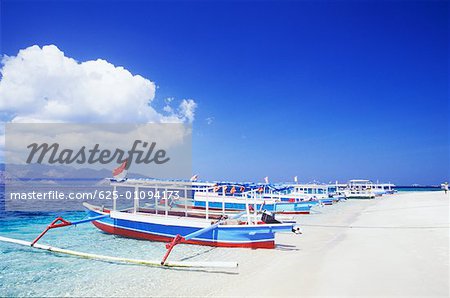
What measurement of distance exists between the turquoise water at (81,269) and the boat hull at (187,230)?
430mm

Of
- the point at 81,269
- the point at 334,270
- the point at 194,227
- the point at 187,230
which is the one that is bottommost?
the point at 81,269

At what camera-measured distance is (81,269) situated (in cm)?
1045

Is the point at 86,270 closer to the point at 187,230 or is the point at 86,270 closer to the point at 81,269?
the point at 81,269

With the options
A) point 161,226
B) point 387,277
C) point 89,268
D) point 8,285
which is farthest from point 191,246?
point 387,277

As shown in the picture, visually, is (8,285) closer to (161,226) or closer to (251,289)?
(161,226)

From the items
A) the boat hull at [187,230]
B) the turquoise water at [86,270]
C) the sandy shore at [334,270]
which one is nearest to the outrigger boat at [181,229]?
the boat hull at [187,230]

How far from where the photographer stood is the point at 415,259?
33.5 ft

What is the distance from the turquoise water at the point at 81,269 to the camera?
8656mm

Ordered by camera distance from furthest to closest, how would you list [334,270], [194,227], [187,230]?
[187,230], [194,227], [334,270]

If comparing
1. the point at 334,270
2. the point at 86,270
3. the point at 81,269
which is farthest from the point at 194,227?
the point at 334,270

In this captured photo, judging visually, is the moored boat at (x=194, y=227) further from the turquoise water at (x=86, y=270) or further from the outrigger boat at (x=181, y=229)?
the turquoise water at (x=86, y=270)

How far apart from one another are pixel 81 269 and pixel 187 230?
483cm

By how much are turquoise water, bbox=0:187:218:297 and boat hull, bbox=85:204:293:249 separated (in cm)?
43

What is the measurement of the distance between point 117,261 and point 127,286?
9.44 feet
